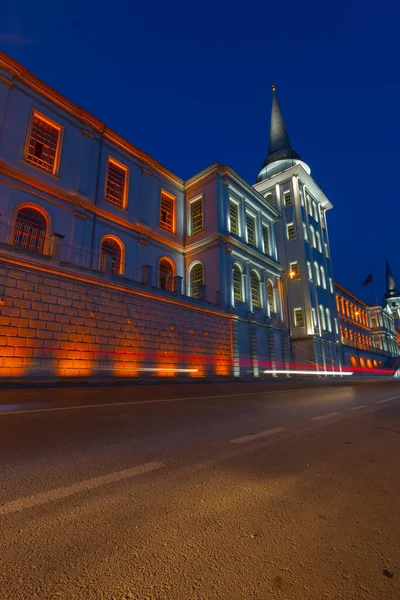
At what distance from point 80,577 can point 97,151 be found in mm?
24579

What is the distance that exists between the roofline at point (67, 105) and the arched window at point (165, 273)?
842 cm

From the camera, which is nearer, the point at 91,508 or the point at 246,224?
the point at 91,508

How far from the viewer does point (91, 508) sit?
6.30 feet

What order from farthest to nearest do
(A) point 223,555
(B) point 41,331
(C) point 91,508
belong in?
(B) point 41,331, (C) point 91,508, (A) point 223,555

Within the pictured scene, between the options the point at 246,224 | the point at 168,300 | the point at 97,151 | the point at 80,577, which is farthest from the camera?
the point at 246,224

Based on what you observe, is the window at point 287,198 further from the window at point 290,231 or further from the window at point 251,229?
the window at point 251,229

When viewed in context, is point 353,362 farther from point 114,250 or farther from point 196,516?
point 196,516

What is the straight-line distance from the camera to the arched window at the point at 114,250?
20469 millimetres

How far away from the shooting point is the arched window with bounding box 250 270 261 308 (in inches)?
1110

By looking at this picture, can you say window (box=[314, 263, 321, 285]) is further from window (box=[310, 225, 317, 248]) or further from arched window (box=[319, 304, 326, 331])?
arched window (box=[319, 304, 326, 331])

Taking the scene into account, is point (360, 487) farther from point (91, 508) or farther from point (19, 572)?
point (19, 572)

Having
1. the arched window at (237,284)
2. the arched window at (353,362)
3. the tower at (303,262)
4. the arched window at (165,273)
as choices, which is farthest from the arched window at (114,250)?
the arched window at (353,362)

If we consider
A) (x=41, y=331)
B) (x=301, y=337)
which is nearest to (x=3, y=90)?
(x=41, y=331)

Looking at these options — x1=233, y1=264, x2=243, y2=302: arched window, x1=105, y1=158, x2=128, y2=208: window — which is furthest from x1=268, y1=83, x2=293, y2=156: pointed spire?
x1=105, y1=158, x2=128, y2=208: window
